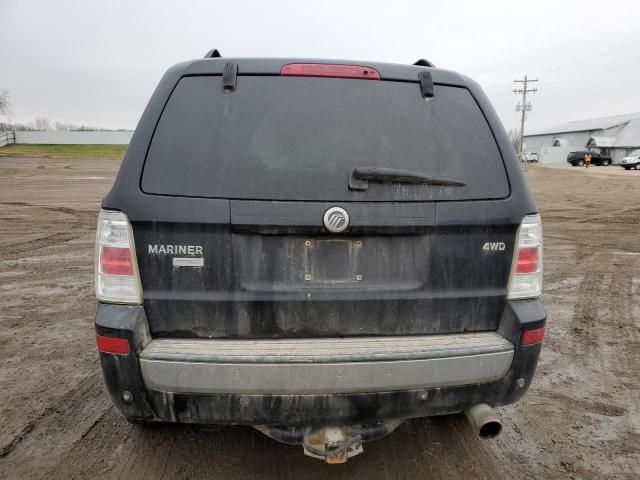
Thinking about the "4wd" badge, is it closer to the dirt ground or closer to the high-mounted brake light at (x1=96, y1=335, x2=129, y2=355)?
the dirt ground

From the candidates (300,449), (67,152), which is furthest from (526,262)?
(67,152)

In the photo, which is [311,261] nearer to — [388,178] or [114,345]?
[388,178]

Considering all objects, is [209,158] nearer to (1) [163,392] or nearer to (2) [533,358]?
(1) [163,392]

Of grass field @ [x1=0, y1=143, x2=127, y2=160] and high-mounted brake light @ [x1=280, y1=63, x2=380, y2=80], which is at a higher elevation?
grass field @ [x1=0, y1=143, x2=127, y2=160]

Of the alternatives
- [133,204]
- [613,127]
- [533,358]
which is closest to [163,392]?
[133,204]

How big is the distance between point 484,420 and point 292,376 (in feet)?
3.06

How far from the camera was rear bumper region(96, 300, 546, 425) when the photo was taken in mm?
1969

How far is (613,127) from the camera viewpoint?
7944 centimetres

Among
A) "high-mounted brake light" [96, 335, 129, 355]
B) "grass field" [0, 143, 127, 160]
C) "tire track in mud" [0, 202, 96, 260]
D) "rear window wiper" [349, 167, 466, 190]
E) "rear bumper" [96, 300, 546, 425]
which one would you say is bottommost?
"tire track in mud" [0, 202, 96, 260]

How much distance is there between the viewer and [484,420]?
2.12 m

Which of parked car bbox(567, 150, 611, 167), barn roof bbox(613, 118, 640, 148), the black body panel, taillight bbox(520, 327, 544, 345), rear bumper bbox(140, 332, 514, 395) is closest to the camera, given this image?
rear bumper bbox(140, 332, 514, 395)

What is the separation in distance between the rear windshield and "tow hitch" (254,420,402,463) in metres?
1.08

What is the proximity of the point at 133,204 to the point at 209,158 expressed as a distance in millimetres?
401

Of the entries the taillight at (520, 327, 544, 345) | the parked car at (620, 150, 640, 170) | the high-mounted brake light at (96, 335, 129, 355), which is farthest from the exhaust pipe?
the parked car at (620, 150, 640, 170)
